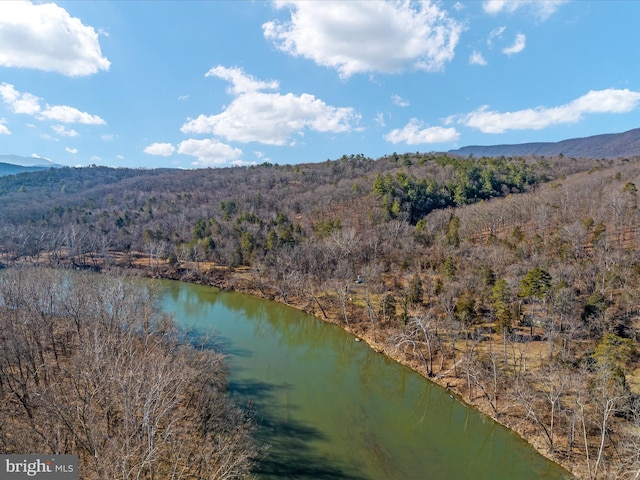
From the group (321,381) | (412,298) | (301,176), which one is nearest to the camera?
(321,381)

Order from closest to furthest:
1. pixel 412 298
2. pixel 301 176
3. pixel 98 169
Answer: pixel 412 298, pixel 301 176, pixel 98 169

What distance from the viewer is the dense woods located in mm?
11430

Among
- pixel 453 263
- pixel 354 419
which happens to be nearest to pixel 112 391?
pixel 354 419

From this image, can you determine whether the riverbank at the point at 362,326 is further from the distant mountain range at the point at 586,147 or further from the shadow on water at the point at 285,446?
the distant mountain range at the point at 586,147

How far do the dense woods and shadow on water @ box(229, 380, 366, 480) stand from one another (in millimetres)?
985

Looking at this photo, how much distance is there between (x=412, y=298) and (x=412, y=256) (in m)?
10.8

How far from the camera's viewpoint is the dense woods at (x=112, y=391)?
1143 cm

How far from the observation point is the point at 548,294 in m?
27.1

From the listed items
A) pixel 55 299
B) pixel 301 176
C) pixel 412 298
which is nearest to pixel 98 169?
pixel 301 176

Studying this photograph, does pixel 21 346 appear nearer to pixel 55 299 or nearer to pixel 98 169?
pixel 55 299

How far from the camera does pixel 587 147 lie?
132 metres

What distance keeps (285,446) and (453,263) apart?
26184mm

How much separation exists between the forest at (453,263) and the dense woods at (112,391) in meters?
14.4

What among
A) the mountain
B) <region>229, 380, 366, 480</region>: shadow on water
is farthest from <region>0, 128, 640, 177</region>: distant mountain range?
<region>229, 380, 366, 480</region>: shadow on water
